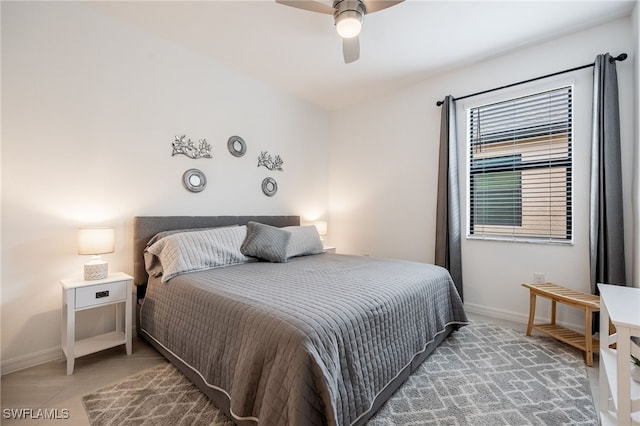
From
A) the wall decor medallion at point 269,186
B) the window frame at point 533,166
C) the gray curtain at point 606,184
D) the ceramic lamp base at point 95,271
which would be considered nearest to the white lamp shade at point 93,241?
the ceramic lamp base at point 95,271

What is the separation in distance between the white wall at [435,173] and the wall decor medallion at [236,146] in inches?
63.0

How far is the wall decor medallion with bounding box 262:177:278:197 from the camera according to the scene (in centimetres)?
360

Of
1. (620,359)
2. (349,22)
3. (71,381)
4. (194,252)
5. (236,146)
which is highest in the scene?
(349,22)

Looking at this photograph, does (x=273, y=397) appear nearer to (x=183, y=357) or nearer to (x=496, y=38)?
(x=183, y=357)

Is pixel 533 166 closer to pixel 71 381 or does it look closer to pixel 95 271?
pixel 95 271

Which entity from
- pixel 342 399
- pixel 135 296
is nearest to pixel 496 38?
pixel 342 399

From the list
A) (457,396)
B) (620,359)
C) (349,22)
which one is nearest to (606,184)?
(620,359)

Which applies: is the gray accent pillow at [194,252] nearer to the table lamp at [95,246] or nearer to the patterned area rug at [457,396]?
the table lamp at [95,246]

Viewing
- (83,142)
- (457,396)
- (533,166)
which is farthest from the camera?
(533,166)

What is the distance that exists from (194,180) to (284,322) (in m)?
2.19

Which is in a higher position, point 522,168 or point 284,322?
point 522,168

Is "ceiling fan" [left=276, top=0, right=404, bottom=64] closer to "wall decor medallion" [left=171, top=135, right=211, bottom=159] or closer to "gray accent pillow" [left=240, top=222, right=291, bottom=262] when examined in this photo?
"wall decor medallion" [left=171, top=135, right=211, bottom=159]

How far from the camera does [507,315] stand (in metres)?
2.89

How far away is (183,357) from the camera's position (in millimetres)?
1767
